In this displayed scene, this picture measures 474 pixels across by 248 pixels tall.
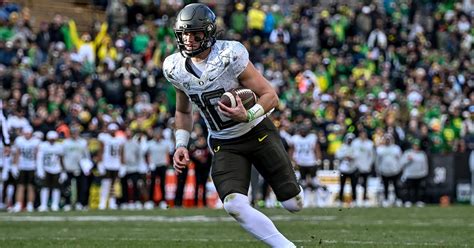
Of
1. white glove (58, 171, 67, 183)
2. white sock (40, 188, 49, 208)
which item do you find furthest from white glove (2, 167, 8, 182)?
white glove (58, 171, 67, 183)

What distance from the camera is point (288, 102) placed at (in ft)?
72.6

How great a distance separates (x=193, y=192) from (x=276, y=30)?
6095 mm

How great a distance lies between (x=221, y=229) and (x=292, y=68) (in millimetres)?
11499

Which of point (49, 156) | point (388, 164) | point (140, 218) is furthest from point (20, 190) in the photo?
point (388, 164)

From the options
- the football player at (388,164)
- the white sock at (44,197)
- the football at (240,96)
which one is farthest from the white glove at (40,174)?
the football at (240,96)

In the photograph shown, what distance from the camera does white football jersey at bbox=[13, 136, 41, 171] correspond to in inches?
733

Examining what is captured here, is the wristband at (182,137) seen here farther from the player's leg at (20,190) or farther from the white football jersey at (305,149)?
the white football jersey at (305,149)

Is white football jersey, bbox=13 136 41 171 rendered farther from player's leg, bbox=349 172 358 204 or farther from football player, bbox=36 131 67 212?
player's leg, bbox=349 172 358 204

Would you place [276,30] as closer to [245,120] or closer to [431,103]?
[431,103]

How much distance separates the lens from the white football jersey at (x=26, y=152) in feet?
61.1

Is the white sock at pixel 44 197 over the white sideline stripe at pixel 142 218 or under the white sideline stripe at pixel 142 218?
over

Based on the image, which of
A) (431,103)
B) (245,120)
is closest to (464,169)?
(431,103)

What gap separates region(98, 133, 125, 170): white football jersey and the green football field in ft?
10.0

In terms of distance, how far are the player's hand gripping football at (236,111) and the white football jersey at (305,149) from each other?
13656mm
